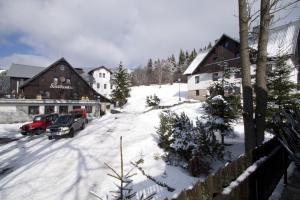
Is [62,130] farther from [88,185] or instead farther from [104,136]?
[88,185]

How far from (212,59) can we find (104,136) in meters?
26.6

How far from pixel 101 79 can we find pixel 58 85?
21.9m

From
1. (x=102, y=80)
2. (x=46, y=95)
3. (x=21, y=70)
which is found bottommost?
(x=46, y=95)

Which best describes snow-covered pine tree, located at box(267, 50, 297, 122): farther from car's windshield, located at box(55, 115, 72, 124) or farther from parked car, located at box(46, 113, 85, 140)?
car's windshield, located at box(55, 115, 72, 124)

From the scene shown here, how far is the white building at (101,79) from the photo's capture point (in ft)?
209

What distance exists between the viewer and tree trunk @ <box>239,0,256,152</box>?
288 inches

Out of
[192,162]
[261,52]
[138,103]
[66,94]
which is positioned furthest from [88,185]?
[138,103]

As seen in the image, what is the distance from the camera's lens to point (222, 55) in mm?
36812

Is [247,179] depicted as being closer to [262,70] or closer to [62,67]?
[262,70]

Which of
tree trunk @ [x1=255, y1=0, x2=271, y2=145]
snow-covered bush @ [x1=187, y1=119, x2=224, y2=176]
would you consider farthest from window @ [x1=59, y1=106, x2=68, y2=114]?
tree trunk @ [x1=255, y1=0, x2=271, y2=145]

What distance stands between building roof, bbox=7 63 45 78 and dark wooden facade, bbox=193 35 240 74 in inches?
1413

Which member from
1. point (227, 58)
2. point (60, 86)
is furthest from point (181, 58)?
point (60, 86)

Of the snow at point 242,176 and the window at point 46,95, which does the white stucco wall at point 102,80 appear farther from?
the snow at point 242,176

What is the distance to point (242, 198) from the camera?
3.25m
